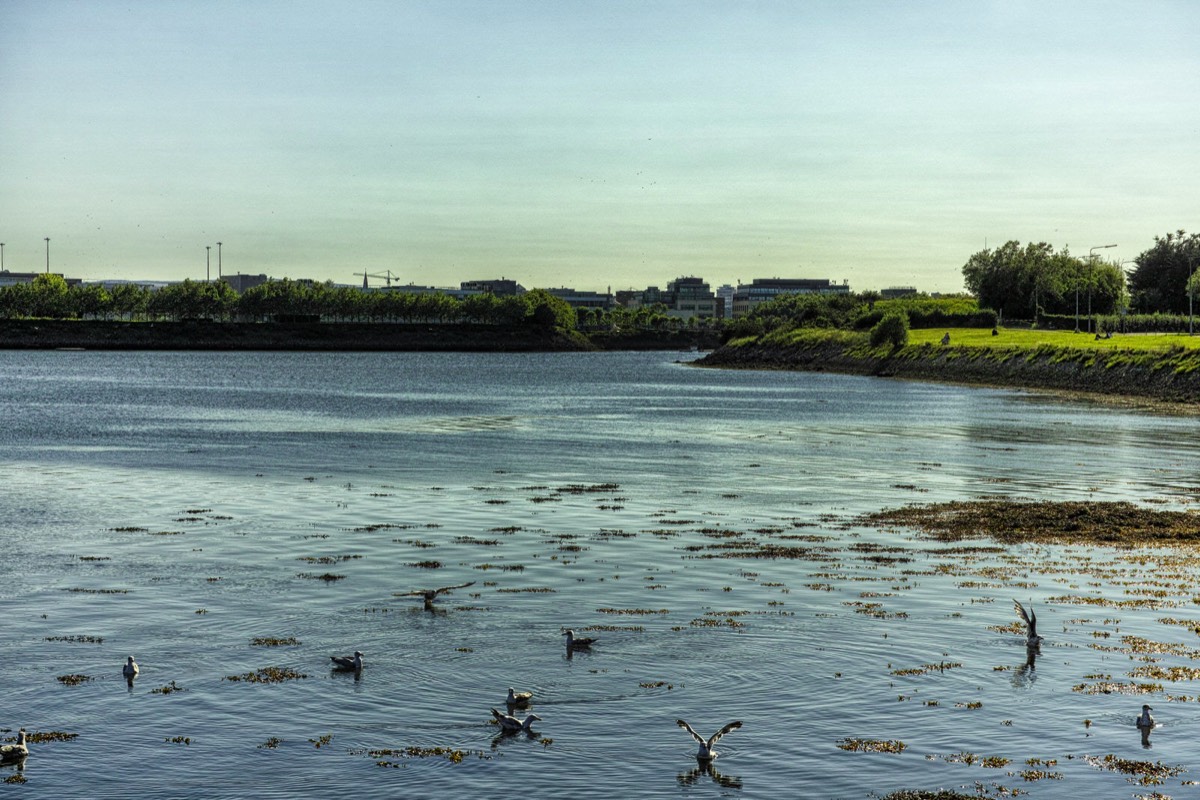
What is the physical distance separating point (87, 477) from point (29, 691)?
34544 millimetres

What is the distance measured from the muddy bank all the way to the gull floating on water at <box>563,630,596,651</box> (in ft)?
291

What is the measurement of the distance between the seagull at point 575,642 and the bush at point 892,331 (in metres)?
159

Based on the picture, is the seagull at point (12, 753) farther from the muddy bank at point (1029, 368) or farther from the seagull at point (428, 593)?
the muddy bank at point (1029, 368)

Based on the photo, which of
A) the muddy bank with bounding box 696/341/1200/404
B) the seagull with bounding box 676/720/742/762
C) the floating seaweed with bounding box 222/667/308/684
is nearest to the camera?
the seagull with bounding box 676/720/742/762

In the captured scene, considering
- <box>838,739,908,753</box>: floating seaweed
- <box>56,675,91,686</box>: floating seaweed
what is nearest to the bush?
<box>838,739,908,753</box>: floating seaweed

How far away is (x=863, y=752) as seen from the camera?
63.0ft

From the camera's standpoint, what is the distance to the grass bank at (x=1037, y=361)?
111 m

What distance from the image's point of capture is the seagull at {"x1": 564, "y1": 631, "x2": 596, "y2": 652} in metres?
24.3

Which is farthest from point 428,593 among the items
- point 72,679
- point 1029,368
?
point 1029,368

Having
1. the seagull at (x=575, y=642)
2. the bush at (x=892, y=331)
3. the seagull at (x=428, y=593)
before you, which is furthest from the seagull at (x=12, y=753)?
the bush at (x=892, y=331)

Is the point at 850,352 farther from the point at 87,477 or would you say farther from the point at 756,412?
the point at 87,477

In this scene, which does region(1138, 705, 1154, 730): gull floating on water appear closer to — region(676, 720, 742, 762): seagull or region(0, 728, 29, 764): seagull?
region(676, 720, 742, 762): seagull

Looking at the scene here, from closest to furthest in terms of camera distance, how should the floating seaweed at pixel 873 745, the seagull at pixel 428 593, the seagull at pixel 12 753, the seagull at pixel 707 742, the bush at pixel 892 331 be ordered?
1. the seagull at pixel 12 753
2. the seagull at pixel 707 742
3. the floating seaweed at pixel 873 745
4. the seagull at pixel 428 593
5. the bush at pixel 892 331

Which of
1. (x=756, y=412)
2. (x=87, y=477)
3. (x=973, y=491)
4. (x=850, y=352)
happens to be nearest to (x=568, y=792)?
(x=973, y=491)
